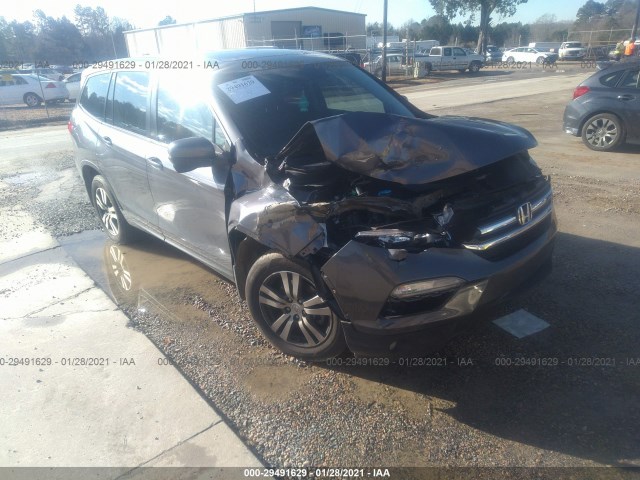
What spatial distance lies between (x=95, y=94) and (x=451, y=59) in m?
34.6

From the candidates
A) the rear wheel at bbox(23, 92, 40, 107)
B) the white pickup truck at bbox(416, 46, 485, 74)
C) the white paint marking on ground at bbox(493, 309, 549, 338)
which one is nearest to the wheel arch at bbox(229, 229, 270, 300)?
the white paint marking on ground at bbox(493, 309, 549, 338)

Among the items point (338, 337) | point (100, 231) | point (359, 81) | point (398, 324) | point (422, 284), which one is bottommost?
point (100, 231)

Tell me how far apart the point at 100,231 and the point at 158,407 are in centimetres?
368

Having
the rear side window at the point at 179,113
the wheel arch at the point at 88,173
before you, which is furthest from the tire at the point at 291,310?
the wheel arch at the point at 88,173

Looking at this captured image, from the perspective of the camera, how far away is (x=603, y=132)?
8.37 metres

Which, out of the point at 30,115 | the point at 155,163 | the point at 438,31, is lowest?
the point at 30,115

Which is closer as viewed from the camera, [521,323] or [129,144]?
[521,323]

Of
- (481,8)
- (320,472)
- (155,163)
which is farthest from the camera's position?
(481,8)

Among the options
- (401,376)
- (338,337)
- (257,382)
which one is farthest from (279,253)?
(401,376)

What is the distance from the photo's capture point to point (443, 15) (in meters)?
57.4

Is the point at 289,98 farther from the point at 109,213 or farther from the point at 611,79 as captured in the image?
the point at 611,79

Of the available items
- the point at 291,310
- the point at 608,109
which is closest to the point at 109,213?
the point at 291,310

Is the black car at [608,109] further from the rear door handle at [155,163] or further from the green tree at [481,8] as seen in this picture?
the green tree at [481,8]

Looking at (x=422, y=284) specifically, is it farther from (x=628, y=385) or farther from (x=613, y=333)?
(x=613, y=333)
